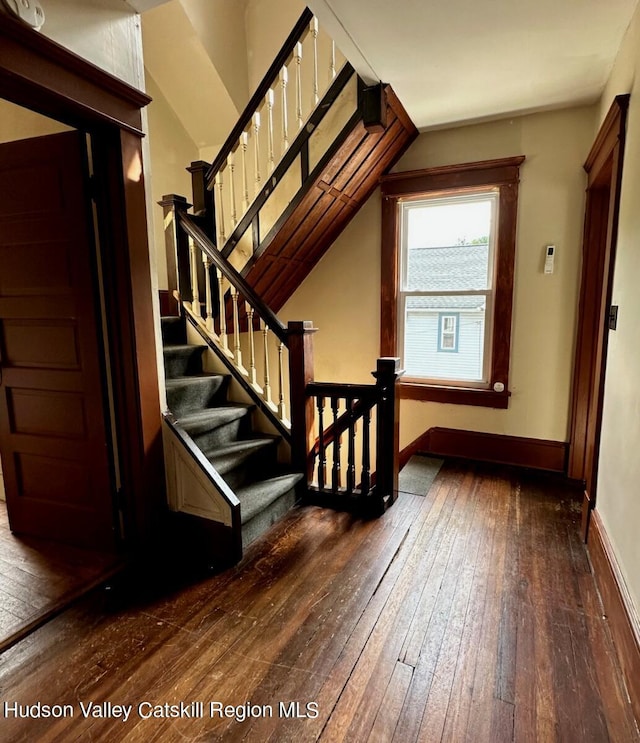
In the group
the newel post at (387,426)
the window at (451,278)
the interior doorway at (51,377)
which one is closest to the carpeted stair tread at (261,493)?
the newel post at (387,426)

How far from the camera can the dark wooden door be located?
193cm

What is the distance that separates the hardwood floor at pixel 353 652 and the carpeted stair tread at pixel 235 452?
A: 1.60 ft

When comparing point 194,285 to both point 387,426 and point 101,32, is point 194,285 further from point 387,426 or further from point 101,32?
point 387,426

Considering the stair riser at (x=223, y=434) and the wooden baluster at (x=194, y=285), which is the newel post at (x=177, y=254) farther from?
the stair riser at (x=223, y=434)

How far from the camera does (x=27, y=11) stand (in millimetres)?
1396

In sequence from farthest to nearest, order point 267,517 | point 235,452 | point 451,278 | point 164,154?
point 164,154, point 451,278, point 235,452, point 267,517

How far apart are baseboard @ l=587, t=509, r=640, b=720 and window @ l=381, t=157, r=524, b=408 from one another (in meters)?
1.52

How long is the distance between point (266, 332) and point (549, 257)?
2.12 m

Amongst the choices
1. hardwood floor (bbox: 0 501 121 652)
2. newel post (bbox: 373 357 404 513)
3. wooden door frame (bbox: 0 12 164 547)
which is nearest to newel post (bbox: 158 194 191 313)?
wooden door frame (bbox: 0 12 164 547)

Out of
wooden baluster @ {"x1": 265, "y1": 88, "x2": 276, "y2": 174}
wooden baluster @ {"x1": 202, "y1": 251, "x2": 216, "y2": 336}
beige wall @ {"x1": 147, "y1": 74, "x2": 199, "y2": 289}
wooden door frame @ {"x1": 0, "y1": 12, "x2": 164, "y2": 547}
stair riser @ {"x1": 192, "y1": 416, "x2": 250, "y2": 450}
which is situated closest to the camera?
wooden door frame @ {"x1": 0, "y1": 12, "x2": 164, "y2": 547}

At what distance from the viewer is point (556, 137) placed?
3.03 m

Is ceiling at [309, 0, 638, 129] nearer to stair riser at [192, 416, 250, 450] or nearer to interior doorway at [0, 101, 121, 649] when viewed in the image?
interior doorway at [0, 101, 121, 649]

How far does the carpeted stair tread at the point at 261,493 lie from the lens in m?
2.30

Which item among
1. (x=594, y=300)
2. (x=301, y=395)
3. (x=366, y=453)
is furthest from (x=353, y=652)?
(x=594, y=300)
